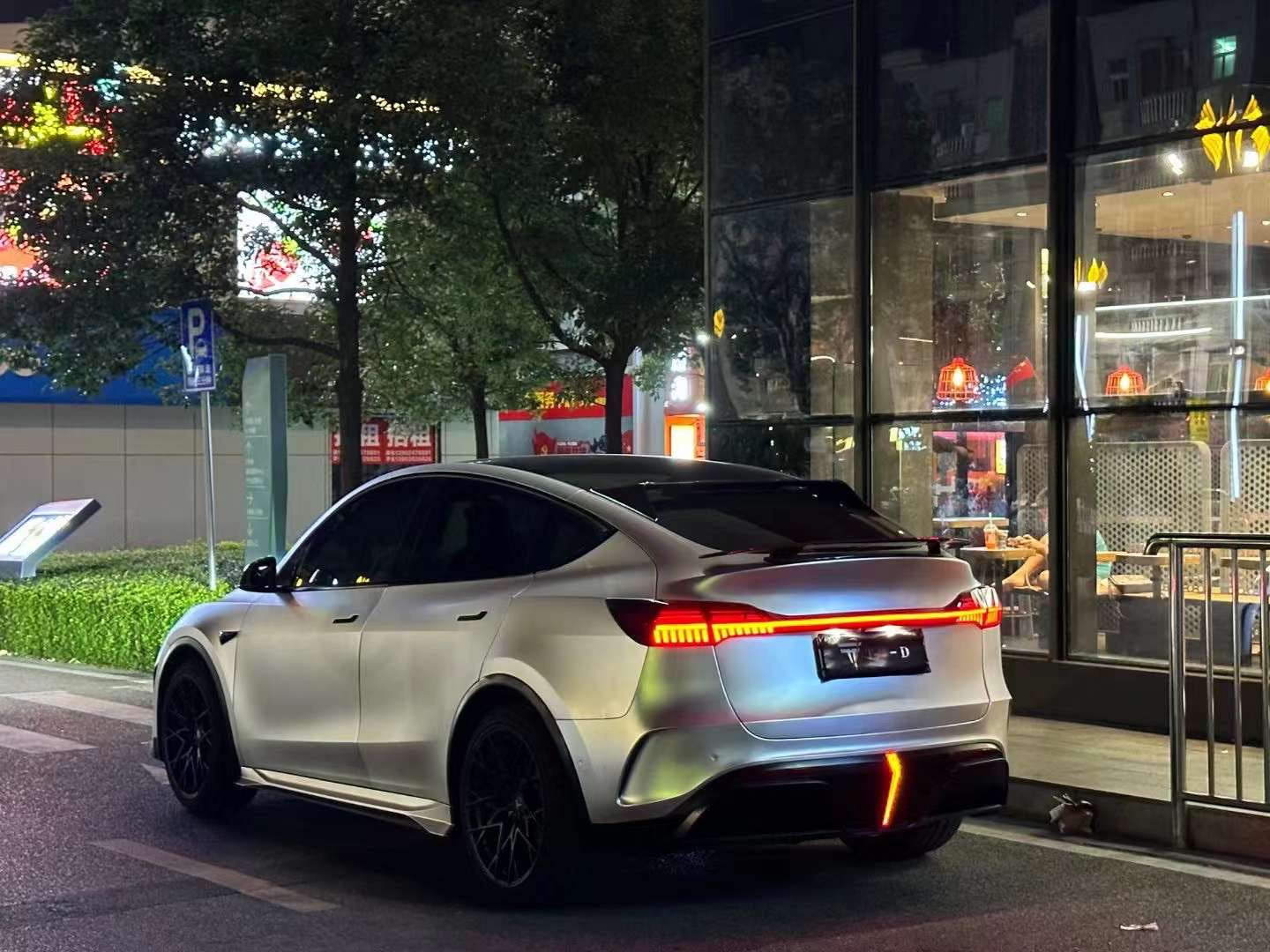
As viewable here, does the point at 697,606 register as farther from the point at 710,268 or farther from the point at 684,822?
the point at 710,268

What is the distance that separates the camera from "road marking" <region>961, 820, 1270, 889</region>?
6965mm

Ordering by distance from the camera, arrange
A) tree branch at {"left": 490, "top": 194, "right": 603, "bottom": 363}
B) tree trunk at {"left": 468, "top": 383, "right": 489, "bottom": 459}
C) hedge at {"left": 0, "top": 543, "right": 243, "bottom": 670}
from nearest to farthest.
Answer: hedge at {"left": 0, "top": 543, "right": 243, "bottom": 670}, tree branch at {"left": 490, "top": 194, "right": 603, "bottom": 363}, tree trunk at {"left": 468, "top": 383, "right": 489, "bottom": 459}

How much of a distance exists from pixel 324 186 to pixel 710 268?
463 cm

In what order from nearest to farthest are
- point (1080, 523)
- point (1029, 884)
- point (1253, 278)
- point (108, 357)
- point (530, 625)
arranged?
point (530, 625) → point (1029, 884) → point (1253, 278) → point (1080, 523) → point (108, 357)

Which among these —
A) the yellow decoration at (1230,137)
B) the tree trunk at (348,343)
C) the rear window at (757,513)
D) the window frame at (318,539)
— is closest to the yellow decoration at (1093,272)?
the yellow decoration at (1230,137)

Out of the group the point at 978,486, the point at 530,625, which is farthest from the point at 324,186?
the point at 530,625

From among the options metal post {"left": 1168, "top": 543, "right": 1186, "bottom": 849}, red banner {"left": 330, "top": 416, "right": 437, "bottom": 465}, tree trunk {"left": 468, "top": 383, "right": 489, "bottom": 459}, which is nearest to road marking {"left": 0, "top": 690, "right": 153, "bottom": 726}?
metal post {"left": 1168, "top": 543, "right": 1186, "bottom": 849}

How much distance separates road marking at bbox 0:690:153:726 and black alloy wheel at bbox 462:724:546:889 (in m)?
5.82

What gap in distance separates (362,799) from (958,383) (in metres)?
6.27

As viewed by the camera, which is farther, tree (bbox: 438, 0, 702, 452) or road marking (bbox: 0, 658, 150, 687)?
tree (bbox: 438, 0, 702, 452)

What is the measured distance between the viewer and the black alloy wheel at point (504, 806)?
20.7 feet

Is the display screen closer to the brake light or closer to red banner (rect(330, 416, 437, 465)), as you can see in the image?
the brake light

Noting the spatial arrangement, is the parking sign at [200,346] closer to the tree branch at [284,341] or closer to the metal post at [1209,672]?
the tree branch at [284,341]

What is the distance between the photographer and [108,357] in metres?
17.9
